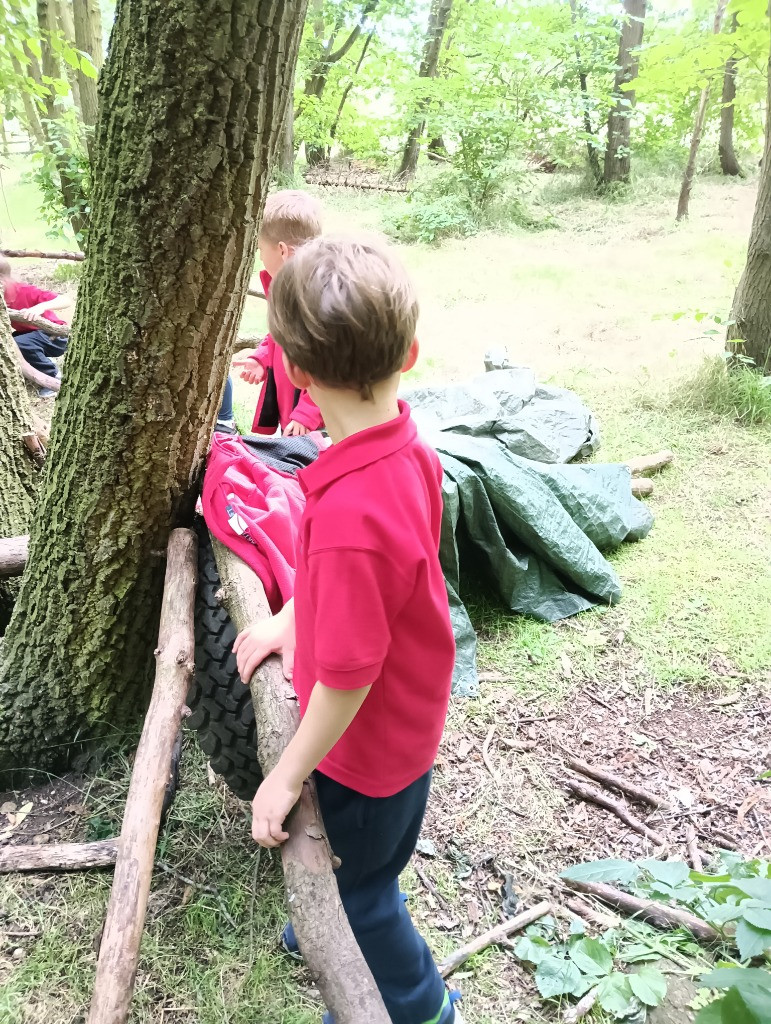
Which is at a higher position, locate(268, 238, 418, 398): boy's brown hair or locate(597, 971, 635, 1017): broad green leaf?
locate(268, 238, 418, 398): boy's brown hair

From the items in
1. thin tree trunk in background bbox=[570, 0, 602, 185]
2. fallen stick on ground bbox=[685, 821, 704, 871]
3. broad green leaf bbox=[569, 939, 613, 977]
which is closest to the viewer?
broad green leaf bbox=[569, 939, 613, 977]

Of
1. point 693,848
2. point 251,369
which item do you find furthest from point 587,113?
point 693,848

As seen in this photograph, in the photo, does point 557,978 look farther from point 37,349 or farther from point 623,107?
point 623,107

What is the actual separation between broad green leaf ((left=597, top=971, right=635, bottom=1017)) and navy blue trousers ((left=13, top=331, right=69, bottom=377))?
15.9ft

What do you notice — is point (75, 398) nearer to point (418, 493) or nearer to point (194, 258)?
point (194, 258)

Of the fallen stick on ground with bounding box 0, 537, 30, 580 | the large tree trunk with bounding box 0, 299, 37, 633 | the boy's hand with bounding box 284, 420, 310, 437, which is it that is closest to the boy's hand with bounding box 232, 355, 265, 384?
the boy's hand with bounding box 284, 420, 310, 437

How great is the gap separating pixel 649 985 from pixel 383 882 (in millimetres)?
779

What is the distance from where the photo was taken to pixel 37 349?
4910mm

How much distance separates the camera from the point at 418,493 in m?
1.04

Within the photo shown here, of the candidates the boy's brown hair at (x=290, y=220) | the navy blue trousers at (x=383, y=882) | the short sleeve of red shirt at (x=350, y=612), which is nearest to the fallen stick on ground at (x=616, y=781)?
the navy blue trousers at (x=383, y=882)

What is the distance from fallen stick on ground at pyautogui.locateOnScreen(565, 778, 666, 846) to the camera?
2137 mm

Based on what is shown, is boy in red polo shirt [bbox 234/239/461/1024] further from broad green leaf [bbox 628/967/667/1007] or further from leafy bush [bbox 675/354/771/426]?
leafy bush [bbox 675/354/771/426]

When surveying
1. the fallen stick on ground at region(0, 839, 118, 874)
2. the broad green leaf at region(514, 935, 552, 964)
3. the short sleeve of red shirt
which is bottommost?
the broad green leaf at region(514, 935, 552, 964)

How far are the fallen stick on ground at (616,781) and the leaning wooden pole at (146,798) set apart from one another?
1.48 meters
